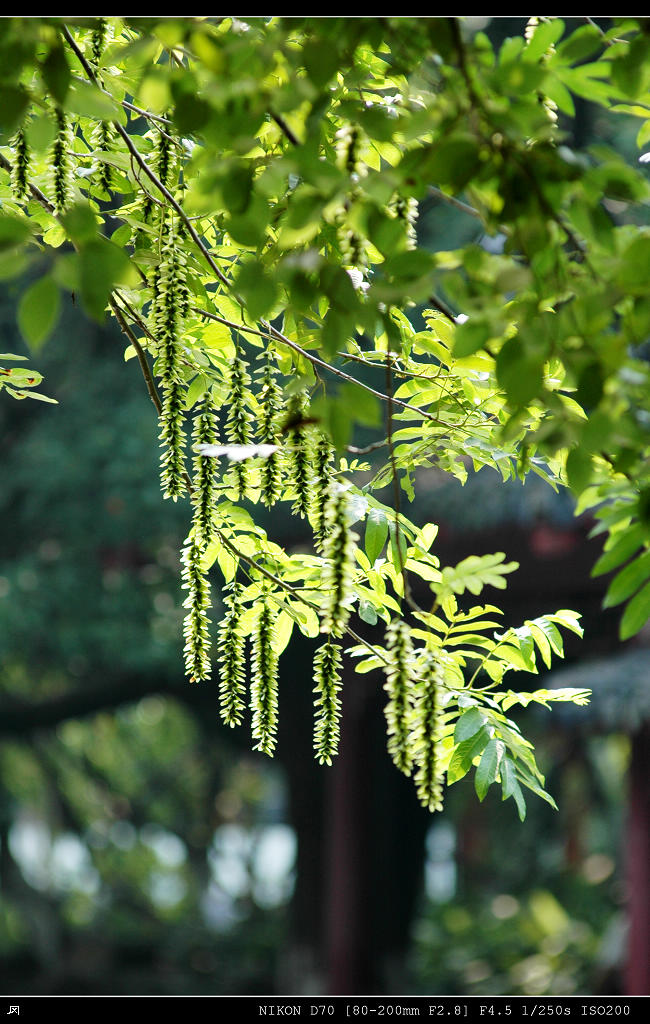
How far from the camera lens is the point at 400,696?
80cm

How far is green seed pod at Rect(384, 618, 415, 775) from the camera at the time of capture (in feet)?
2.58

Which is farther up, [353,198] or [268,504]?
[353,198]

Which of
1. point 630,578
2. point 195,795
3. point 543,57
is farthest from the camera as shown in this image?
point 195,795

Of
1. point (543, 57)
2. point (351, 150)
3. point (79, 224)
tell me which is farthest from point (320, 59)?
point (543, 57)

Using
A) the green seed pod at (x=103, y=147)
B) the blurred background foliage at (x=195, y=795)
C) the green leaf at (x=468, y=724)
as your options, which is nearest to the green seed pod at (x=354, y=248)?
the green seed pod at (x=103, y=147)

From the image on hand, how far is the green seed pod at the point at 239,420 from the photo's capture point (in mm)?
1008

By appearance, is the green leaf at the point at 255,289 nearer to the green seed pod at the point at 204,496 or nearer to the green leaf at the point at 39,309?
the green leaf at the point at 39,309

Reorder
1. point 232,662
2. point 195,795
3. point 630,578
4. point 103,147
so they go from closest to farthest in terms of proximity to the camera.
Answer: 1. point 630,578
2. point 232,662
3. point 103,147
4. point 195,795

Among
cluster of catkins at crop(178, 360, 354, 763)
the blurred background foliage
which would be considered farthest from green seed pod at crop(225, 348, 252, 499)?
the blurred background foliage

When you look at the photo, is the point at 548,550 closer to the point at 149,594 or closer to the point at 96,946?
the point at 149,594

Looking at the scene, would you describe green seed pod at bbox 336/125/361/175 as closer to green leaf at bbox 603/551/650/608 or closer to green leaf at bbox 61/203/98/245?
green leaf at bbox 61/203/98/245

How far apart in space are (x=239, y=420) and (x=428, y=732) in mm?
380

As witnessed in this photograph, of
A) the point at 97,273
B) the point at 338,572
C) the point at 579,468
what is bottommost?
the point at 338,572

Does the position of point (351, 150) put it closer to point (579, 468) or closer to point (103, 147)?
point (579, 468)
